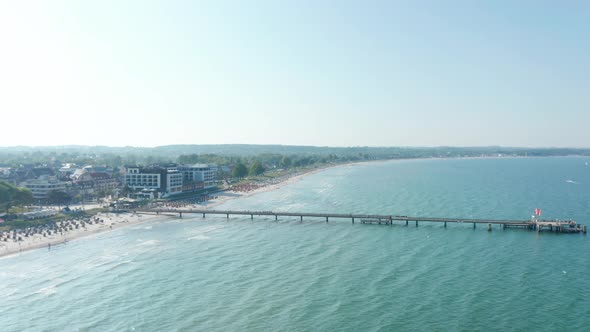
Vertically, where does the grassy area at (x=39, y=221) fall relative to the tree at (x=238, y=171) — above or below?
below

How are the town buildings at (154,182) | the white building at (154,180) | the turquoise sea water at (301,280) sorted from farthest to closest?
the white building at (154,180) → the town buildings at (154,182) → the turquoise sea water at (301,280)

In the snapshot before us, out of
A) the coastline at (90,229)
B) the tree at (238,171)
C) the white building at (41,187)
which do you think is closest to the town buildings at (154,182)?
the coastline at (90,229)

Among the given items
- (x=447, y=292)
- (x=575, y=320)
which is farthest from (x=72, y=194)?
(x=575, y=320)

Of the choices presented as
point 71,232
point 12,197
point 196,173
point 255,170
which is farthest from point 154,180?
point 255,170

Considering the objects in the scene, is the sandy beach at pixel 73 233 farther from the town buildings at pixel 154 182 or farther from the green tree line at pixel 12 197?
the town buildings at pixel 154 182

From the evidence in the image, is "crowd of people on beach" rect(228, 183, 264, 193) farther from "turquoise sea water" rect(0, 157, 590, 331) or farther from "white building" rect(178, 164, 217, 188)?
"turquoise sea water" rect(0, 157, 590, 331)

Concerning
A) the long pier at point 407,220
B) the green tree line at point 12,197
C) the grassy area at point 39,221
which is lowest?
the grassy area at point 39,221

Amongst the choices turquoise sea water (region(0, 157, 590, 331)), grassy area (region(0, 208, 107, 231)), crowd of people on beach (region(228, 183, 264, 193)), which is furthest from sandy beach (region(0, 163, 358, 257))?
crowd of people on beach (region(228, 183, 264, 193))

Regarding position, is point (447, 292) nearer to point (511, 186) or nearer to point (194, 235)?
point (194, 235)
